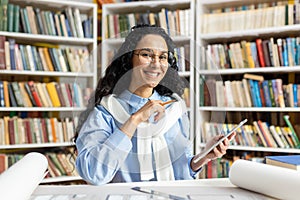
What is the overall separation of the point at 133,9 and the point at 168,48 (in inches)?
94.6

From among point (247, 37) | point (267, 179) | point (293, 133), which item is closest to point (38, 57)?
point (247, 37)

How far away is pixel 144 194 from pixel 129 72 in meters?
0.27

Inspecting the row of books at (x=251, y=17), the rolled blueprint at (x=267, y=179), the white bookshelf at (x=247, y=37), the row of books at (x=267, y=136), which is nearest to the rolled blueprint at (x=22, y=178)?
the rolled blueprint at (x=267, y=179)

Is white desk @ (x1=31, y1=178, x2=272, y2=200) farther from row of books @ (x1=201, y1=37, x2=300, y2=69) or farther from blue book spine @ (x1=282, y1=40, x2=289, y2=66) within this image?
blue book spine @ (x1=282, y1=40, x2=289, y2=66)

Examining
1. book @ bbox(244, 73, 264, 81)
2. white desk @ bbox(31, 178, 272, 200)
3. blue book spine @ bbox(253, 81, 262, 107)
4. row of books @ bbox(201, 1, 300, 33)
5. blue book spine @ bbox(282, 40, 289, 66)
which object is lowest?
white desk @ bbox(31, 178, 272, 200)

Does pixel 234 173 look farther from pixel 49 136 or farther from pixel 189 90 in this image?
pixel 49 136

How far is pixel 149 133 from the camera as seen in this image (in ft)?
2.69

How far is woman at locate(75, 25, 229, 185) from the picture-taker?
2.56 ft

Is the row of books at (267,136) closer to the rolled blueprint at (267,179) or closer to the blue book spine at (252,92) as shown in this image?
the blue book spine at (252,92)

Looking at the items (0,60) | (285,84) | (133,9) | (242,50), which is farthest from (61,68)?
(285,84)

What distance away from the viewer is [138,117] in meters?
0.79

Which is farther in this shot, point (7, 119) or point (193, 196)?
point (7, 119)

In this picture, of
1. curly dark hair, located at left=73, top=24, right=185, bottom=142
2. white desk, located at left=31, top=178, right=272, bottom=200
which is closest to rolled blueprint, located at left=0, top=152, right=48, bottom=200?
white desk, located at left=31, top=178, right=272, bottom=200

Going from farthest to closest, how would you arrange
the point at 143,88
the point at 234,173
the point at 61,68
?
the point at 61,68 → the point at 234,173 → the point at 143,88
